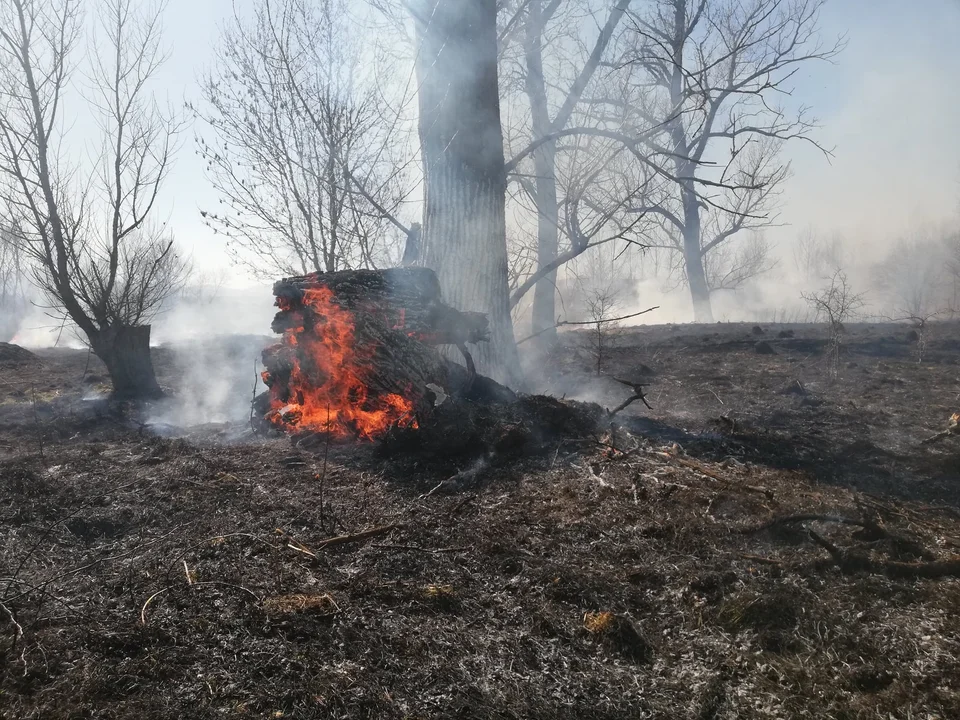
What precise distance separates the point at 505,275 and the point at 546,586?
459cm

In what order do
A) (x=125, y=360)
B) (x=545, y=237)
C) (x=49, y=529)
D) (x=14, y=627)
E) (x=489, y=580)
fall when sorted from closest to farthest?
1. (x=14, y=627)
2. (x=489, y=580)
3. (x=49, y=529)
4. (x=125, y=360)
5. (x=545, y=237)

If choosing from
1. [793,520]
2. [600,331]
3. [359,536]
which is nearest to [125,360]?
[600,331]

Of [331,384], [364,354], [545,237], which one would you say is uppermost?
[545,237]

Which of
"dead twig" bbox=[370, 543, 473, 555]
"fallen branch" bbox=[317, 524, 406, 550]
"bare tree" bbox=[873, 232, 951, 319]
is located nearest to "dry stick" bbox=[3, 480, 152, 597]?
"fallen branch" bbox=[317, 524, 406, 550]

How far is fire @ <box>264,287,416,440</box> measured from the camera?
4.80m

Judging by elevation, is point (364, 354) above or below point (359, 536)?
above

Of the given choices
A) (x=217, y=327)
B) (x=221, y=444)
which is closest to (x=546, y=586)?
(x=221, y=444)

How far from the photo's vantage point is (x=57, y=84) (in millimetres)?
7219

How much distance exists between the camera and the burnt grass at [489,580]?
186 cm

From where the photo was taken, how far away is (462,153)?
6234 mm

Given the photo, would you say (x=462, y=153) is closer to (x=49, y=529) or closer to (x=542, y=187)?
(x=49, y=529)

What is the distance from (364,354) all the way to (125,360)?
471cm

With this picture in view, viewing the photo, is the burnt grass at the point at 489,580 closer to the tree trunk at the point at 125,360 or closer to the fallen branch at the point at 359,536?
the fallen branch at the point at 359,536

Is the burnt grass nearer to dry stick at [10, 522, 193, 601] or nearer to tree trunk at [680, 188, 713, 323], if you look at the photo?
dry stick at [10, 522, 193, 601]
